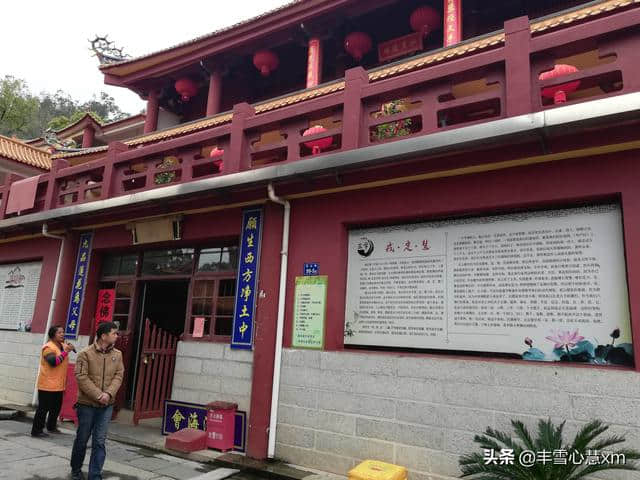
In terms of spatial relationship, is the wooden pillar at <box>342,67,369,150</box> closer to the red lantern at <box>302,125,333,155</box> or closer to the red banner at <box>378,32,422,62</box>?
the red lantern at <box>302,125,333,155</box>

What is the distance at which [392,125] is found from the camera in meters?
5.74

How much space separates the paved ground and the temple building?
75 cm

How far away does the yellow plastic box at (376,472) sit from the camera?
410 cm

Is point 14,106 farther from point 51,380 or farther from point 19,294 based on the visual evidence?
point 51,380

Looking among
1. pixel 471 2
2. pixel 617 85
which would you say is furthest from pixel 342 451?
pixel 471 2

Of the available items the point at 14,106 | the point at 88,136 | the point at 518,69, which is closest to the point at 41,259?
the point at 88,136

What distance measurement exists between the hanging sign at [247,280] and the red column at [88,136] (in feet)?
41.8

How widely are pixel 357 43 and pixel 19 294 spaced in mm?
9345

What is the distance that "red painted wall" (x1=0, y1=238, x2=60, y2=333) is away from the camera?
9352mm

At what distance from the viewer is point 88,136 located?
16.8 metres

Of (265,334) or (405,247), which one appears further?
(265,334)

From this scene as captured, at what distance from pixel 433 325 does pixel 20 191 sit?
9.45 meters

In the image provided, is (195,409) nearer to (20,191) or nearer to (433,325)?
(433,325)

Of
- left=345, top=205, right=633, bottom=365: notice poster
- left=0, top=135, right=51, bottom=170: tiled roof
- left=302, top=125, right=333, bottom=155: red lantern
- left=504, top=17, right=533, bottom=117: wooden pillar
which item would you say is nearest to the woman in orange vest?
left=345, top=205, right=633, bottom=365: notice poster
